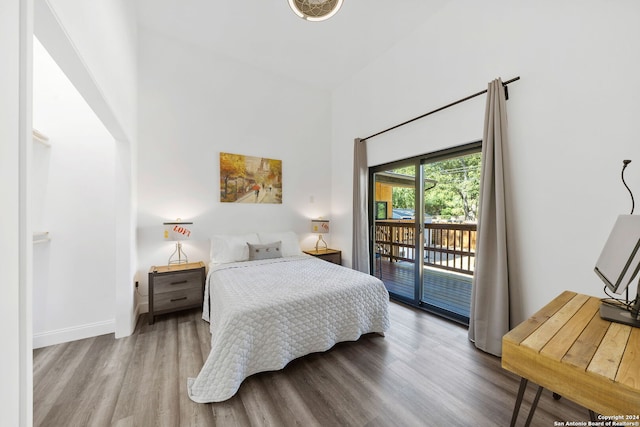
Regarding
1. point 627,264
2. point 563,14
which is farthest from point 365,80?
point 627,264

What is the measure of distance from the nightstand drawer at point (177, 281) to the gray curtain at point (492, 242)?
10.0 ft

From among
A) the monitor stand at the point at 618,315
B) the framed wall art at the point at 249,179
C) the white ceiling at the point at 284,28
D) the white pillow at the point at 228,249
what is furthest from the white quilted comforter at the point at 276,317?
the white ceiling at the point at 284,28

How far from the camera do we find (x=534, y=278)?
212 cm

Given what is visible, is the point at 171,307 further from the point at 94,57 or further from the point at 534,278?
the point at 534,278

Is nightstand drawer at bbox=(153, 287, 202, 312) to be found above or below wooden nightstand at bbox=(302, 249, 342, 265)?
below

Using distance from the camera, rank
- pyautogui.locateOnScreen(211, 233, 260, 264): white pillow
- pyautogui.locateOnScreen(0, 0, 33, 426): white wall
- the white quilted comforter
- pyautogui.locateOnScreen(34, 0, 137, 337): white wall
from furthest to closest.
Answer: pyautogui.locateOnScreen(211, 233, 260, 264): white pillow → the white quilted comforter → pyautogui.locateOnScreen(34, 0, 137, 337): white wall → pyautogui.locateOnScreen(0, 0, 33, 426): white wall

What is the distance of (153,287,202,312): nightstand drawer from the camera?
2.77 m

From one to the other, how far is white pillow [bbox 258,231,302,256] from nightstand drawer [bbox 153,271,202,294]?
97cm

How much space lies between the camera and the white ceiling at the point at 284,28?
106 inches

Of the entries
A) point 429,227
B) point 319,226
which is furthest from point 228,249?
point 429,227

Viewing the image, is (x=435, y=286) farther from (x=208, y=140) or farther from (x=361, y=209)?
(x=208, y=140)

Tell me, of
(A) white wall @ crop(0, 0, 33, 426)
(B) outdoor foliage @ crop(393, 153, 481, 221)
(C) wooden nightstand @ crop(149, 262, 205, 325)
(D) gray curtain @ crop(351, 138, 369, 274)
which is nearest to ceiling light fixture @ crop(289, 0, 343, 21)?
(D) gray curtain @ crop(351, 138, 369, 274)

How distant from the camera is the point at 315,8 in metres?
2.29

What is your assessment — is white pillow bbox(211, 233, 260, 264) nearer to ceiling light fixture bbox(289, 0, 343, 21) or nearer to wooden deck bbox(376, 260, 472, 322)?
wooden deck bbox(376, 260, 472, 322)
